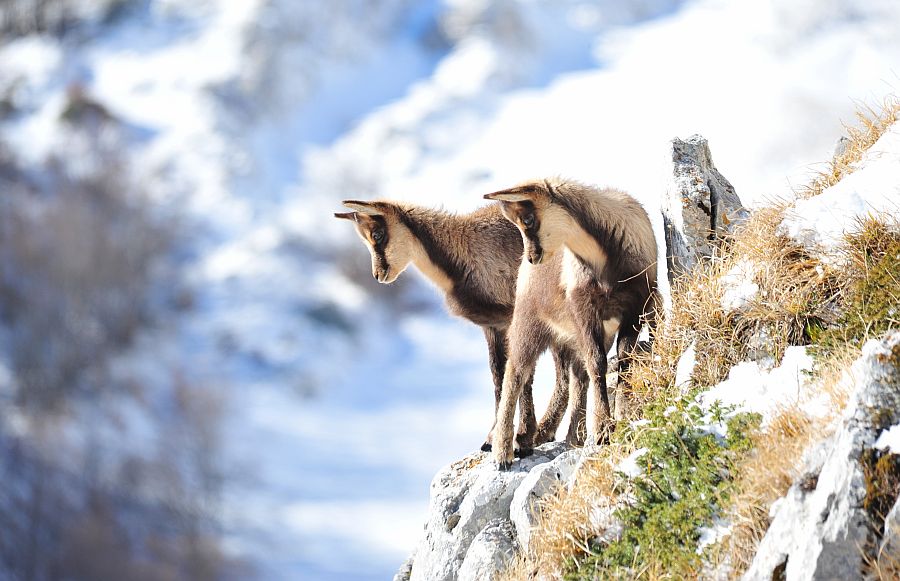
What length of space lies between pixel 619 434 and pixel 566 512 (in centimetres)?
82

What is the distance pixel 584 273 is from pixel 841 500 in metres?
3.68

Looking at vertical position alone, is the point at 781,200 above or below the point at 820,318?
above

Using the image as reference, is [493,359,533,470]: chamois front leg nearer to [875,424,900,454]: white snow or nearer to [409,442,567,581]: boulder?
[409,442,567,581]: boulder

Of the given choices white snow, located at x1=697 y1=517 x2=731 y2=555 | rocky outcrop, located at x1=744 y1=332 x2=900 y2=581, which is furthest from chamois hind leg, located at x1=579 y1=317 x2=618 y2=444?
rocky outcrop, located at x1=744 y1=332 x2=900 y2=581

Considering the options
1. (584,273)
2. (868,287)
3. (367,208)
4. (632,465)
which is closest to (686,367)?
(632,465)

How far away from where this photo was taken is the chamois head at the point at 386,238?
33.6 feet

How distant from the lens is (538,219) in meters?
8.46

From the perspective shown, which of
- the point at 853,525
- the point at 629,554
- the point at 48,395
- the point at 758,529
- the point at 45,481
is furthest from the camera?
the point at 48,395

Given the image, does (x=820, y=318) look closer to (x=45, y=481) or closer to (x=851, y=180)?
(x=851, y=180)

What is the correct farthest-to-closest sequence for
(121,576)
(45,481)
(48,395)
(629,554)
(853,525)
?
(48,395) < (45,481) < (121,576) < (629,554) < (853,525)

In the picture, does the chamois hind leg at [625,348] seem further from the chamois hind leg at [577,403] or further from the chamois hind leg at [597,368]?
the chamois hind leg at [577,403]

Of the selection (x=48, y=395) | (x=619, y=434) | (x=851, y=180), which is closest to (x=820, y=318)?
(x=851, y=180)

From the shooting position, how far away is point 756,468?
19.1ft

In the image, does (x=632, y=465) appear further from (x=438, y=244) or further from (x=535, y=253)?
(x=438, y=244)
